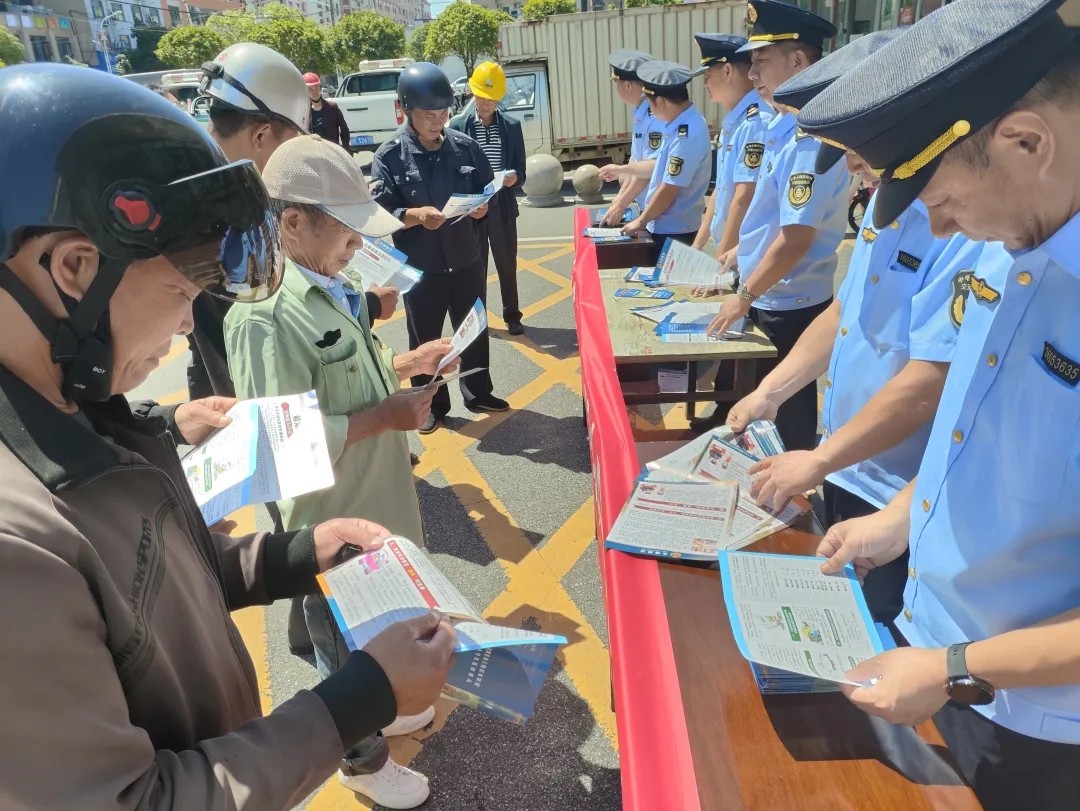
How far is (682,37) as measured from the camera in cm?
1311

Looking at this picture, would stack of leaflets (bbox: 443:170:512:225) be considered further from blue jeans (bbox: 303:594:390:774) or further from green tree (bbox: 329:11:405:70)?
green tree (bbox: 329:11:405:70)

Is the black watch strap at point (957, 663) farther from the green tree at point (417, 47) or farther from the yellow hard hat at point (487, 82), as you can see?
the green tree at point (417, 47)

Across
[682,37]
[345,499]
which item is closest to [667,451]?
[345,499]

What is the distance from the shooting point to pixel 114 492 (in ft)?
3.10

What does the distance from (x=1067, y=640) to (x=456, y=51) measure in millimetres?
36892

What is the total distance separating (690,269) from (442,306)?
5.56 ft

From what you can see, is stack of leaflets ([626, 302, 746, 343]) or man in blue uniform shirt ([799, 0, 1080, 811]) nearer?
man in blue uniform shirt ([799, 0, 1080, 811])

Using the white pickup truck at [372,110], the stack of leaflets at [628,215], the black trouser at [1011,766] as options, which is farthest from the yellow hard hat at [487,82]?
the white pickup truck at [372,110]

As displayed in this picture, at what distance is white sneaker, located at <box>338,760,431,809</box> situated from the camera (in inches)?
86.9

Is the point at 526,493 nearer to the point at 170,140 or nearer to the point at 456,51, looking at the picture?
the point at 170,140

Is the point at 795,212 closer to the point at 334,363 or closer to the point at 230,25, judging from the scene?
the point at 334,363

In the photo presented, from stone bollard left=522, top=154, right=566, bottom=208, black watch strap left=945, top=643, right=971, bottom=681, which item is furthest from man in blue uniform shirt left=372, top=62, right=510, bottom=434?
stone bollard left=522, top=154, right=566, bottom=208

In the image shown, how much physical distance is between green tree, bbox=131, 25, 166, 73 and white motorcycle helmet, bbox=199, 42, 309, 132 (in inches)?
2191

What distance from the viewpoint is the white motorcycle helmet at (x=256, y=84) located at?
2.77 meters
